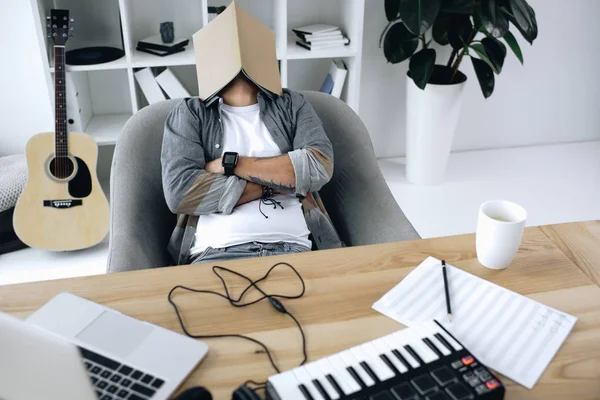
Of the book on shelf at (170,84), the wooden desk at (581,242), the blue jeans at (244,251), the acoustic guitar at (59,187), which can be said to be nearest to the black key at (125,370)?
the blue jeans at (244,251)

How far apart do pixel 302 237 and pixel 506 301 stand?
2.13 ft

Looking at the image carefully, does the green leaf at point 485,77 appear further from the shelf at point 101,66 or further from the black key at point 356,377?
the black key at point 356,377

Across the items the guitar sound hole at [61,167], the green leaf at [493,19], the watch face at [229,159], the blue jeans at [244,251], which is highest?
the green leaf at [493,19]

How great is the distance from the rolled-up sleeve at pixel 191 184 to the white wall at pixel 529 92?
183cm

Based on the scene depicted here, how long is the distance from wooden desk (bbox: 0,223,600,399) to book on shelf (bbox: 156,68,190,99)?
5.86 feet

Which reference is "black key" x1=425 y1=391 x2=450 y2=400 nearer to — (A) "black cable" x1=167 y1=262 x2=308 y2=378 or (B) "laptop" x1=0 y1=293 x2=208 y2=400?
(A) "black cable" x1=167 y1=262 x2=308 y2=378

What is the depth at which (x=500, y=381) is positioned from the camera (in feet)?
2.64

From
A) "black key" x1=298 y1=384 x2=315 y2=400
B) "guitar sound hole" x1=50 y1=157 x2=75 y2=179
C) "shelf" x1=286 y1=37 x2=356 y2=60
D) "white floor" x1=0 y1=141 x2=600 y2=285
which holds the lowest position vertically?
"white floor" x1=0 y1=141 x2=600 y2=285

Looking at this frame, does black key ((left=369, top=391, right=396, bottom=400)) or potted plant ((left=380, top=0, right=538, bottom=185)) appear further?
potted plant ((left=380, top=0, right=538, bottom=185))

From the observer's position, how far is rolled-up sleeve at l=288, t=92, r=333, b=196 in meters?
1.47

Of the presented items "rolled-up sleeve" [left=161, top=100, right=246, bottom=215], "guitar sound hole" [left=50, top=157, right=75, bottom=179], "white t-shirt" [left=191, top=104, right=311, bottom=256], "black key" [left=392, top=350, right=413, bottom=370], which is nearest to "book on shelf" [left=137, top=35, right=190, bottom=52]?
"guitar sound hole" [left=50, top=157, right=75, bottom=179]

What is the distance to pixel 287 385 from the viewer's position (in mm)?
786

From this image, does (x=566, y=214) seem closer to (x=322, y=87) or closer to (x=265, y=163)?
(x=322, y=87)

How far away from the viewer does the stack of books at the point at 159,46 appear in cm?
265
